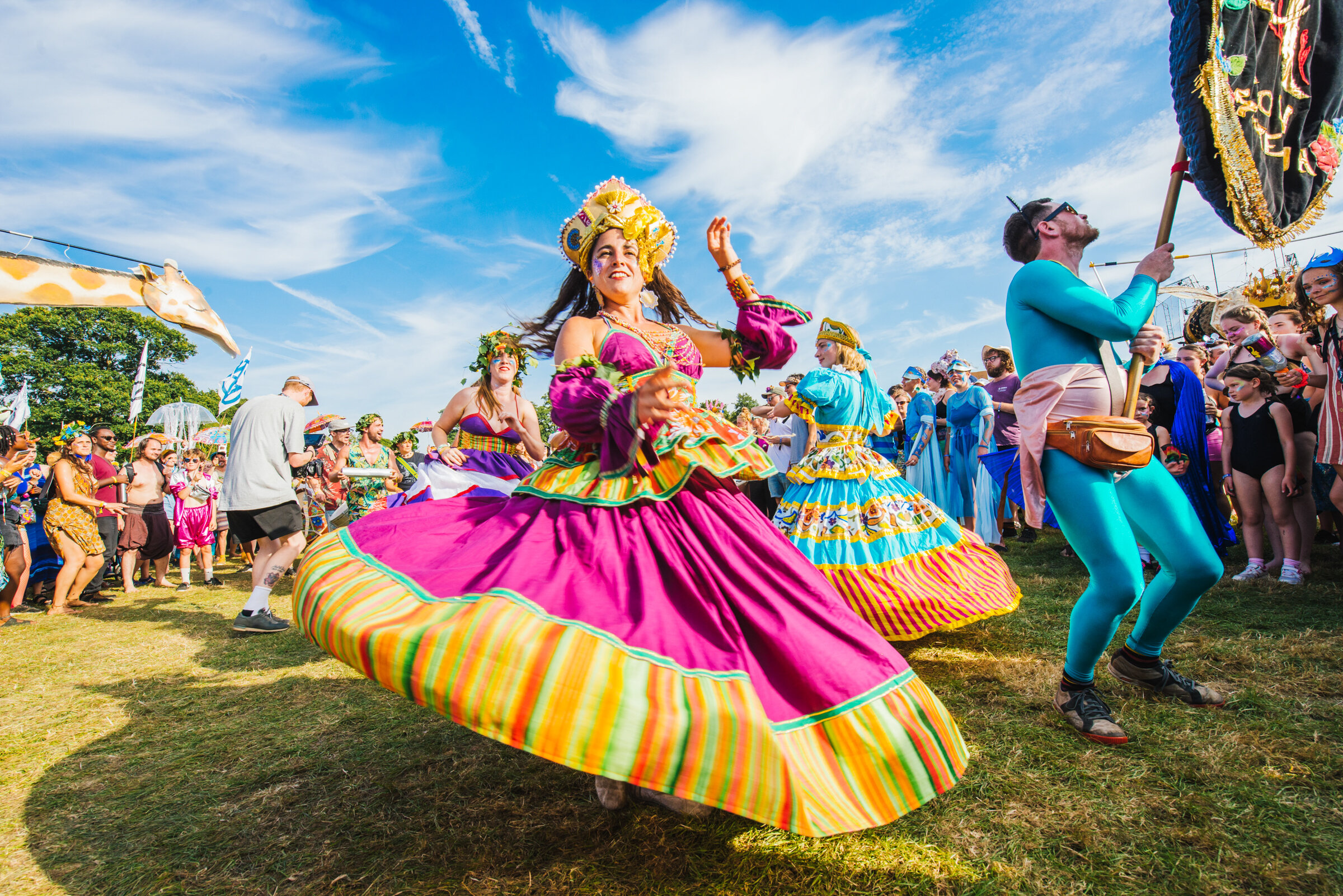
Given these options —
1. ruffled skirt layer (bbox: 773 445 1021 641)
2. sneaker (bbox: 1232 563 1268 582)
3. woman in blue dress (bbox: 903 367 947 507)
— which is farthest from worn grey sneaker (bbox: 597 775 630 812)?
woman in blue dress (bbox: 903 367 947 507)

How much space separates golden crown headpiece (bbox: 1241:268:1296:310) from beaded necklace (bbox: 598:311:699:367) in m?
5.79

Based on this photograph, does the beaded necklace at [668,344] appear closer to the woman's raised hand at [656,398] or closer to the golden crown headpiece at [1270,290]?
the woman's raised hand at [656,398]

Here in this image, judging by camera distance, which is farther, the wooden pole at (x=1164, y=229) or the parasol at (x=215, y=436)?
the parasol at (x=215, y=436)

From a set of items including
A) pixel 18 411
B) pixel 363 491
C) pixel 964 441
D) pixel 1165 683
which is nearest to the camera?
pixel 1165 683

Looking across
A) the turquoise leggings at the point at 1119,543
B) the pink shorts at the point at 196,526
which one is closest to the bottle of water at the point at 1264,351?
the turquoise leggings at the point at 1119,543

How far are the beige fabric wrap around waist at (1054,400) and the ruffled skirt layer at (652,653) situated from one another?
4.65ft

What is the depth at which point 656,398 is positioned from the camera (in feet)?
6.20

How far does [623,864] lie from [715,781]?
0.72 metres

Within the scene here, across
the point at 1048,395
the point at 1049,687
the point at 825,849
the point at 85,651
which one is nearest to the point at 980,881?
the point at 825,849

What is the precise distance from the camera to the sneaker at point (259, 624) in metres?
5.33

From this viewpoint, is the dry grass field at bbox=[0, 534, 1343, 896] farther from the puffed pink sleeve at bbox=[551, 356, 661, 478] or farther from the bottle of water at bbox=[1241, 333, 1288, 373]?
the bottle of water at bbox=[1241, 333, 1288, 373]

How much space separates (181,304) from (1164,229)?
7710 millimetres

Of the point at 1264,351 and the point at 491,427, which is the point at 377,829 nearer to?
the point at 491,427

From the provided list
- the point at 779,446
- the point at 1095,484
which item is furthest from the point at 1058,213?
the point at 779,446
